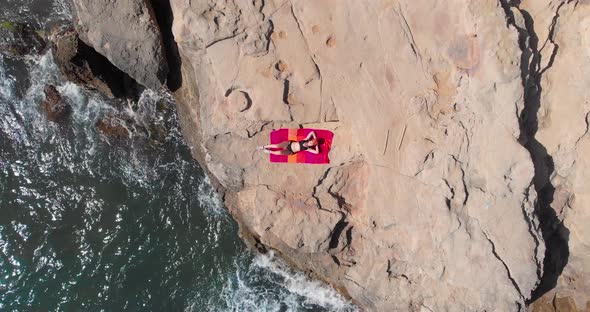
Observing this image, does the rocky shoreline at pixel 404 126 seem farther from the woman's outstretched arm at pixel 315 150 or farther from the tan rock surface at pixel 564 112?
the woman's outstretched arm at pixel 315 150

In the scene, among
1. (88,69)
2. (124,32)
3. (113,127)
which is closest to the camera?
(124,32)

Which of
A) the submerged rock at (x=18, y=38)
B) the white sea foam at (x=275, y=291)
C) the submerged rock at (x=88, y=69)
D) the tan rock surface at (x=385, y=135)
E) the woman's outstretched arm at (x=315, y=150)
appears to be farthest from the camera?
the submerged rock at (x=18, y=38)

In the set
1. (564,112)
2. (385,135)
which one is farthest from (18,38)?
(564,112)

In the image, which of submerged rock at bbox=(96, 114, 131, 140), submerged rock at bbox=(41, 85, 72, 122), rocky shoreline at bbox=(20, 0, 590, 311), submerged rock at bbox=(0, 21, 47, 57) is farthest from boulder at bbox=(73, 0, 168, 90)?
submerged rock at bbox=(0, 21, 47, 57)

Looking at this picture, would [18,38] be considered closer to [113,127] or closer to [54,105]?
[54,105]

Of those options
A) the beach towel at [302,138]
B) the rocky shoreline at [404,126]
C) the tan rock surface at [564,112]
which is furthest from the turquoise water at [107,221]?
the tan rock surface at [564,112]

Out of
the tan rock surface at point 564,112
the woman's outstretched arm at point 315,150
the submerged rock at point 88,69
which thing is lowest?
the woman's outstretched arm at point 315,150

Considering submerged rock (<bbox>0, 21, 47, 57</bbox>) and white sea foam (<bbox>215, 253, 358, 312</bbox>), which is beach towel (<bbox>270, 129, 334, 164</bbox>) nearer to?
white sea foam (<bbox>215, 253, 358, 312</bbox>)
